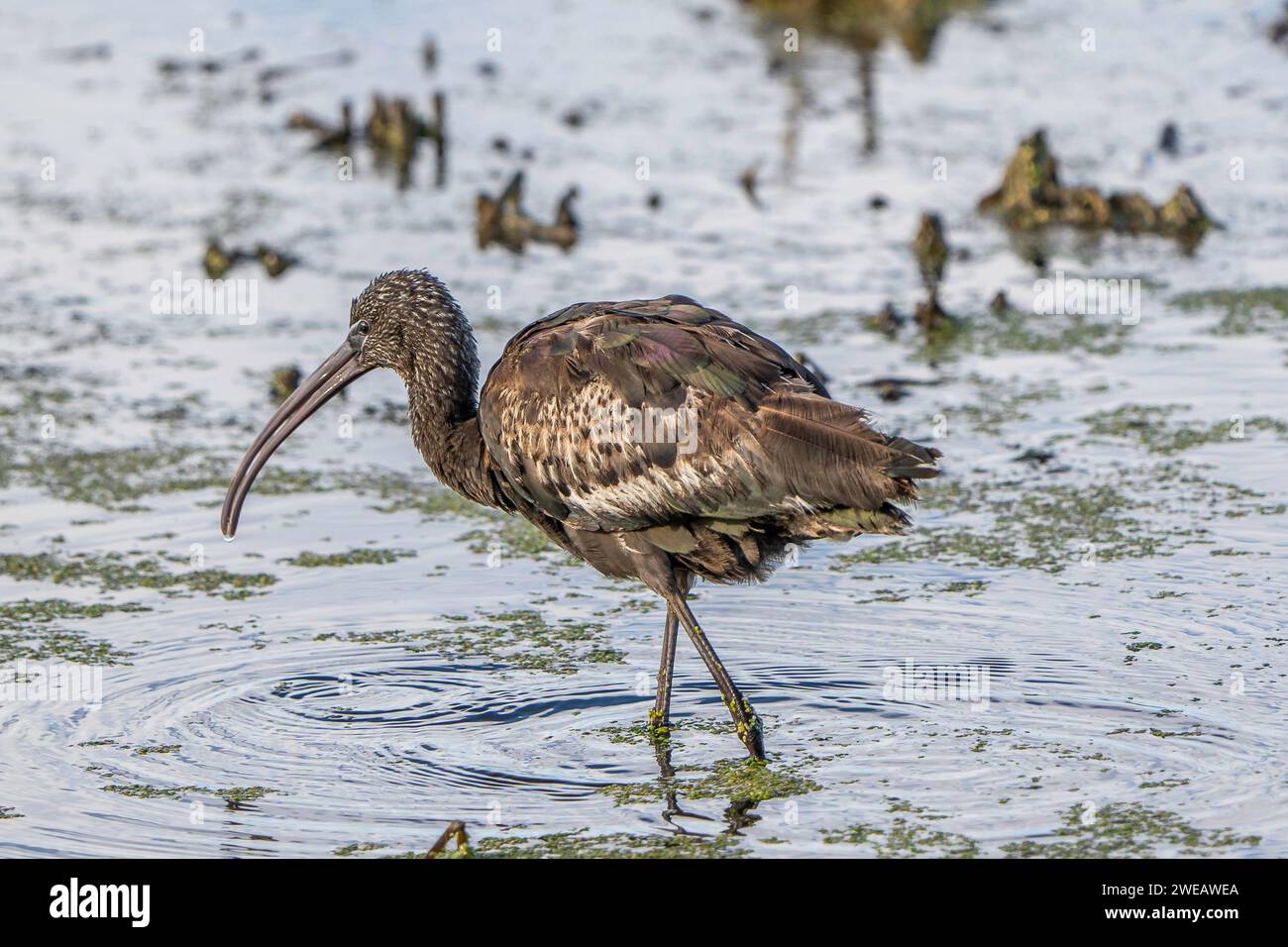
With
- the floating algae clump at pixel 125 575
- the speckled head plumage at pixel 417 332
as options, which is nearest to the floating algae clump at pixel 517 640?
the floating algae clump at pixel 125 575

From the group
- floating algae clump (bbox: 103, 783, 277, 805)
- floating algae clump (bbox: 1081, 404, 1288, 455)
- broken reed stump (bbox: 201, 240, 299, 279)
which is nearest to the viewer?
floating algae clump (bbox: 103, 783, 277, 805)

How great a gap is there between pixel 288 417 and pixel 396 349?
68cm

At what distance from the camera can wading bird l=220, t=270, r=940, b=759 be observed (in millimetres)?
7113

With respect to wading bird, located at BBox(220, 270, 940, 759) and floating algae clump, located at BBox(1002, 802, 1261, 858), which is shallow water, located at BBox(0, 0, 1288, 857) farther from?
wading bird, located at BBox(220, 270, 940, 759)

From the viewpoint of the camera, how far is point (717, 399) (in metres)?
7.27

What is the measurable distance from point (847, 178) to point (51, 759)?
32.0 ft

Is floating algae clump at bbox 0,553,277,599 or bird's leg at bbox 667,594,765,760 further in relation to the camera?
floating algae clump at bbox 0,553,277,599

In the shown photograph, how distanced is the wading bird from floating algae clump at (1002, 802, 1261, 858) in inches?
44.6

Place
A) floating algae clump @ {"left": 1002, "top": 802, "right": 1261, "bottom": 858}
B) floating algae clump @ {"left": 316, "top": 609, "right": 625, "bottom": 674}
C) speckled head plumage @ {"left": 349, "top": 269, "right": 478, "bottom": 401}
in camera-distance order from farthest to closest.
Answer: floating algae clump @ {"left": 316, "top": 609, "right": 625, "bottom": 674}
speckled head plumage @ {"left": 349, "top": 269, "right": 478, "bottom": 401}
floating algae clump @ {"left": 1002, "top": 802, "right": 1261, "bottom": 858}

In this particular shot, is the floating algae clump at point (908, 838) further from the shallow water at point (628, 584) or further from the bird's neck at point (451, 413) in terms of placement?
the bird's neck at point (451, 413)

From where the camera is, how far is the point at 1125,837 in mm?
6555

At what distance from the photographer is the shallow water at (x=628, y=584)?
713cm

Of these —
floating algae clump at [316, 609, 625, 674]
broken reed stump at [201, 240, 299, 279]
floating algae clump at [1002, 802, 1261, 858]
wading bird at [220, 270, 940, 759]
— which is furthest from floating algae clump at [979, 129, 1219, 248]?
floating algae clump at [1002, 802, 1261, 858]
